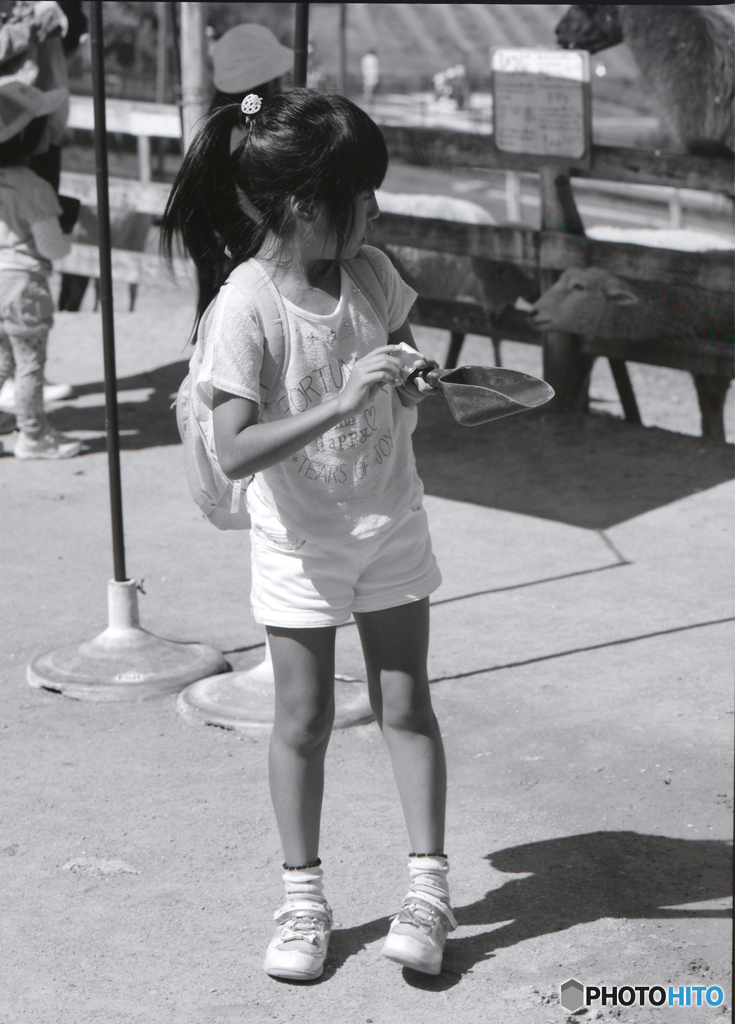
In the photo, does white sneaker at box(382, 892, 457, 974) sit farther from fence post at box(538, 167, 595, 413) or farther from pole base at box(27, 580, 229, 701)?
fence post at box(538, 167, 595, 413)

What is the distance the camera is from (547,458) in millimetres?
6125

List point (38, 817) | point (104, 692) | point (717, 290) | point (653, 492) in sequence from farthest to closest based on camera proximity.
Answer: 1. point (717, 290)
2. point (653, 492)
3. point (104, 692)
4. point (38, 817)

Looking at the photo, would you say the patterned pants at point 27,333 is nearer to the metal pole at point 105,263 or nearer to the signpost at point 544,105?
the metal pole at point 105,263

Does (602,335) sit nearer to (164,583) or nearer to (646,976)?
(164,583)

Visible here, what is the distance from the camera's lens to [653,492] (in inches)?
219

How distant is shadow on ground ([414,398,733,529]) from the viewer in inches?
215

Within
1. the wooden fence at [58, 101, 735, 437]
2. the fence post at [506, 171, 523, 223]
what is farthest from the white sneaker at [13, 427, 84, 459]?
the fence post at [506, 171, 523, 223]

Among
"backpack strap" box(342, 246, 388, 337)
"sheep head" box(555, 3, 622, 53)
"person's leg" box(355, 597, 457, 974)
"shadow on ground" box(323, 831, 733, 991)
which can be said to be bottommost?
"shadow on ground" box(323, 831, 733, 991)

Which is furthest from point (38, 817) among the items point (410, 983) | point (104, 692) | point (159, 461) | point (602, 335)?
point (602, 335)

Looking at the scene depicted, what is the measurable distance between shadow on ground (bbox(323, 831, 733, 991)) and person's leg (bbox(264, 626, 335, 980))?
0.09 metres

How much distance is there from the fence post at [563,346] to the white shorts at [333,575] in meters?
4.81

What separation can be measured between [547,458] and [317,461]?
13.0 ft

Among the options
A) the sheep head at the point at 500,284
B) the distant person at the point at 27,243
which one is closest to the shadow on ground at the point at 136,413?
the distant person at the point at 27,243

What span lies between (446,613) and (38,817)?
172cm
